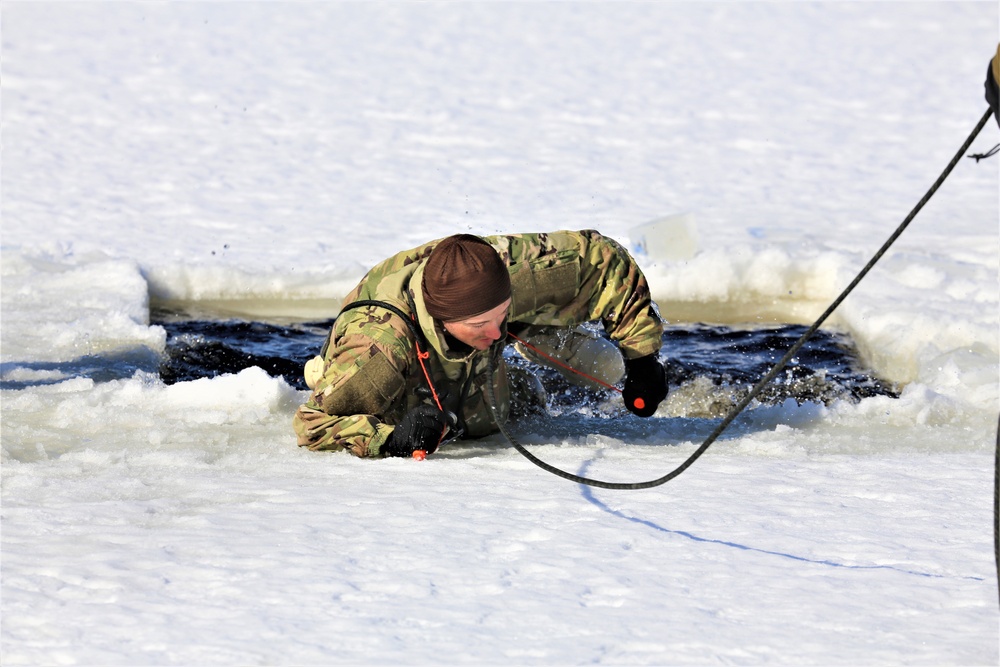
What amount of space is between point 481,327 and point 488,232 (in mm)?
→ 4122

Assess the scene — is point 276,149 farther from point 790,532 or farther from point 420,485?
point 790,532

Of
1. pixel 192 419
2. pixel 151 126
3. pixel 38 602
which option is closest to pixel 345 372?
pixel 192 419

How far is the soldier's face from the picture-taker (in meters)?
3.46

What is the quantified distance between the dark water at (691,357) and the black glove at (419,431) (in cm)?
168

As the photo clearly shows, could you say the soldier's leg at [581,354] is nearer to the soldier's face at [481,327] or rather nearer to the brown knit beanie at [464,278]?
the soldier's face at [481,327]

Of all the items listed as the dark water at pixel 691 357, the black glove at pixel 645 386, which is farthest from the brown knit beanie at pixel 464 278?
the dark water at pixel 691 357

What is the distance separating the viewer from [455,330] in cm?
354

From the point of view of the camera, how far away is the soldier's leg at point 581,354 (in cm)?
430

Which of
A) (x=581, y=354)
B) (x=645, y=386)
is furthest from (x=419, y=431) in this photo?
(x=581, y=354)

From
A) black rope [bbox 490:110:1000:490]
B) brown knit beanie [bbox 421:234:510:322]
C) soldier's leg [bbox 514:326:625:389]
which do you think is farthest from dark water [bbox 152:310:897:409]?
black rope [bbox 490:110:1000:490]

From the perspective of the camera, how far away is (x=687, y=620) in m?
2.42

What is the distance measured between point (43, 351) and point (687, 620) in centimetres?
378

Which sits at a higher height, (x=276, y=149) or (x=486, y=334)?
(x=276, y=149)

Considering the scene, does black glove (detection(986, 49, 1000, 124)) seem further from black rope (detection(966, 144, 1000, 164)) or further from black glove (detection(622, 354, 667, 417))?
black glove (detection(622, 354, 667, 417))
